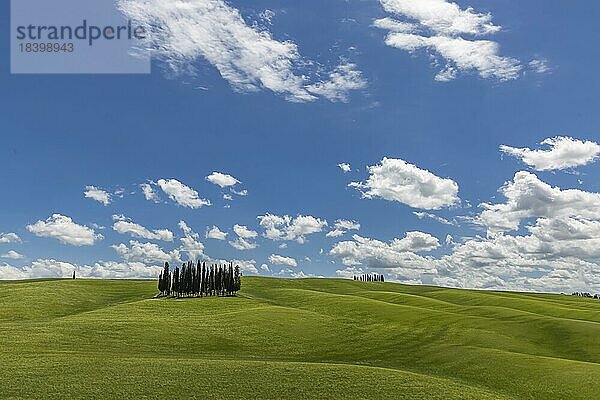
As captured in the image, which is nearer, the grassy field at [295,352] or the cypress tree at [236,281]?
the grassy field at [295,352]

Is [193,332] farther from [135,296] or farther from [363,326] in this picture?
[135,296]

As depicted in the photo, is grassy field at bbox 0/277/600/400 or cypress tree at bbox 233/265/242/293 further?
cypress tree at bbox 233/265/242/293

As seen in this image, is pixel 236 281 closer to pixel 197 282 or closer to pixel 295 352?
pixel 197 282

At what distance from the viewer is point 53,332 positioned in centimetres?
7725

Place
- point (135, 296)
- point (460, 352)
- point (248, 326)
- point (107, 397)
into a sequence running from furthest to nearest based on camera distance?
point (135, 296) < point (248, 326) < point (460, 352) < point (107, 397)

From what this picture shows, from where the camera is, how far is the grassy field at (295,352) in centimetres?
4766

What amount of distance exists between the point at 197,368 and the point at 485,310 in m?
77.3

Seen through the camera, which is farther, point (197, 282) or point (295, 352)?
point (197, 282)

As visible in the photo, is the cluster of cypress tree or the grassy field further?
the cluster of cypress tree

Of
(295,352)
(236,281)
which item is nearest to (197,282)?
(236,281)

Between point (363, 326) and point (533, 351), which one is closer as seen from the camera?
point (533, 351)

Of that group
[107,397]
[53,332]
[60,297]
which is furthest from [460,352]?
[60,297]

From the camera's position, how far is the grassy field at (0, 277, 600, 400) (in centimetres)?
4766

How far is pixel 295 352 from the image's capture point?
75.3 meters
